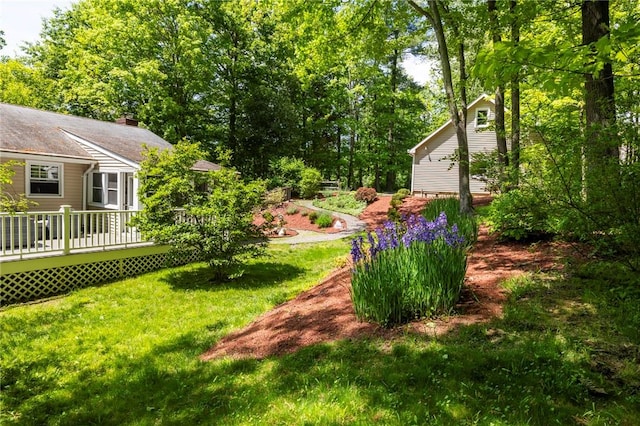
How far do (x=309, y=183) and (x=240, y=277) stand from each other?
46.1 feet

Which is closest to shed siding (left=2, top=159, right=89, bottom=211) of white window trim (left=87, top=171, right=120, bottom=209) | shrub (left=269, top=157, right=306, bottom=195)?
white window trim (left=87, top=171, right=120, bottom=209)

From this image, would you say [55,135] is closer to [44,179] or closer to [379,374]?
[44,179]

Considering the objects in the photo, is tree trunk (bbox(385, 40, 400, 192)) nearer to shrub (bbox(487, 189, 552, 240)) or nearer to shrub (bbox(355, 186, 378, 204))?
shrub (bbox(355, 186, 378, 204))

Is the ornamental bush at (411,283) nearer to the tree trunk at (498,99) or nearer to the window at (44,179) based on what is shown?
the tree trunk at (498,99)

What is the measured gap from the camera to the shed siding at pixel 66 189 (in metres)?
11.3

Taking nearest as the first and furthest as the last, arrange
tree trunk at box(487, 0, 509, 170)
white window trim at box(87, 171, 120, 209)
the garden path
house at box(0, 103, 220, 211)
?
tree trunk at box(487, 0, 509, 170)
house at box(0, 103, 220, 211)
white window trim at box(87, 171, 120, 209)
the garden path

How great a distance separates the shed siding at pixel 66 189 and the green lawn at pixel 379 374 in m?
7.72

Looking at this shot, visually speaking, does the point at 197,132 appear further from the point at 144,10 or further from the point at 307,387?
the point at 307,387

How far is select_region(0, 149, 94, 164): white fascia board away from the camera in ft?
33.3

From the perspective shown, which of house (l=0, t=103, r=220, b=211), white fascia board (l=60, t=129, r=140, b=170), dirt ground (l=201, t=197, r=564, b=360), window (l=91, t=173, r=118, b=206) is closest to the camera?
dirt ground (l=201, t=197, r=564, b=360)

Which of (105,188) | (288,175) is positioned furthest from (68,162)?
(288,175)

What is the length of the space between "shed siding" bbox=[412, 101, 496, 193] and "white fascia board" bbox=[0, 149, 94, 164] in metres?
17.7

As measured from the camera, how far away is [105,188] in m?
12.8

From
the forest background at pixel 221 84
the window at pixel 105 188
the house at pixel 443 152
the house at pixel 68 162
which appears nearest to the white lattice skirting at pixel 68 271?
the house at pixel 68 162
